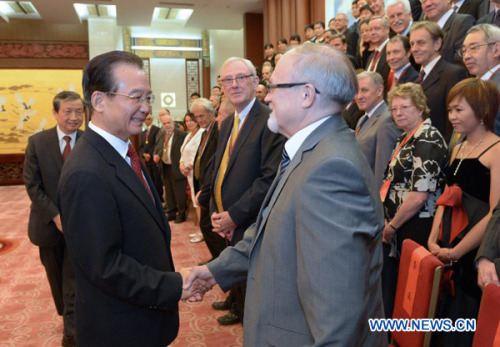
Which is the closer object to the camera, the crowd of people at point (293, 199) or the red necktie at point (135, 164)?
the crowd of people at point (293, 199)

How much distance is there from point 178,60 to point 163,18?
5.43ft

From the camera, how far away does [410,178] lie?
2725mm

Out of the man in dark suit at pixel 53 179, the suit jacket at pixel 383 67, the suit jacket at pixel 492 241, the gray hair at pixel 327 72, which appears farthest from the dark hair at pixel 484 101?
the man in dark suit at pixel 53 179

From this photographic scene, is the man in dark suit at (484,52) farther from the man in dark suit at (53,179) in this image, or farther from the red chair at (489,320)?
the man in dark suit at (53,179)

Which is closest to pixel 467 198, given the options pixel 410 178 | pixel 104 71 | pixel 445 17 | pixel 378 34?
pixel 410 178

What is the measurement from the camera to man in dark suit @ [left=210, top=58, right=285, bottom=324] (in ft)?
8.36

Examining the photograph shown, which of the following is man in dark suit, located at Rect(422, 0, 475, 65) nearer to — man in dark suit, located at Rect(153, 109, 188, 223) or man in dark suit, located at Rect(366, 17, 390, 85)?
man in dark suit, located at Rect(366, 17, 390, 85)

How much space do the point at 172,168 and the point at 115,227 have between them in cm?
551

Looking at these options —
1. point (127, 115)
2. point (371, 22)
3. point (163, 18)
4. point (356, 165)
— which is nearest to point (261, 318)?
point (356, 165)

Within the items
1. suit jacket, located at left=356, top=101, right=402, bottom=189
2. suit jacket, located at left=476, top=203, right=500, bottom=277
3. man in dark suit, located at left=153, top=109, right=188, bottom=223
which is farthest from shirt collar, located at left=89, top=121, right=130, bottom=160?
man in dark suit, located at left=153, top=109, right=188, bottom=223

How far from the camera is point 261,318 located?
1222 mm

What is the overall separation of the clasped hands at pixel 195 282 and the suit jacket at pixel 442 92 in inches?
88.1

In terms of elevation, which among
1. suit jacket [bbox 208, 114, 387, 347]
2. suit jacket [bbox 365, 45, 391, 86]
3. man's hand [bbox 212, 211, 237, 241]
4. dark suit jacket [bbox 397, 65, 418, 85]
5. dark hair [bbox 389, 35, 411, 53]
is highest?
dark hair [bbox 389, 35, 411, 53]

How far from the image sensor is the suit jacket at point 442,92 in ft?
10.3
